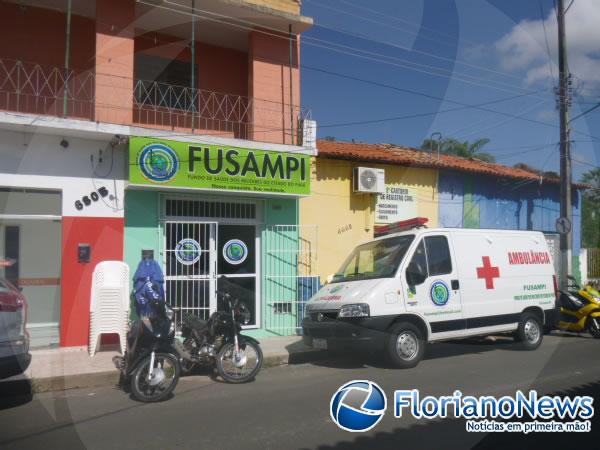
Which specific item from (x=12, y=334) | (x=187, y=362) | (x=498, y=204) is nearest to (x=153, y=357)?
(x=187, y=362)

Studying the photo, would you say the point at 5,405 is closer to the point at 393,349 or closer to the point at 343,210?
the point at 393,349

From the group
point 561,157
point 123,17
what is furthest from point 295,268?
point 561,157

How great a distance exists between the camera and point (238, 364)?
7578mm

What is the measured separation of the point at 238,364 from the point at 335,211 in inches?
234

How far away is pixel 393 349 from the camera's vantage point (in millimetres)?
8047

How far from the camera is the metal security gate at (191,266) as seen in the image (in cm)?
1049

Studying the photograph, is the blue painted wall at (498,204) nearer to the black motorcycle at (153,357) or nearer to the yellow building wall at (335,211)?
the yellow building wall at (335,211)

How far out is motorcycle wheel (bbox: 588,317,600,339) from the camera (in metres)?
11.4

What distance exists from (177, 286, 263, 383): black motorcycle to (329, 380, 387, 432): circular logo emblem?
1428 millimetres

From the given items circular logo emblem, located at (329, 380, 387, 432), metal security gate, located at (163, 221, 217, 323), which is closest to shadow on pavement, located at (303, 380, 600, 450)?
circular logo emblem, located at (329, 380, 387, 432)

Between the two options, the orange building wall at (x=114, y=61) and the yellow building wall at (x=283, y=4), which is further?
the yellow building wall at (x=283, y=4)

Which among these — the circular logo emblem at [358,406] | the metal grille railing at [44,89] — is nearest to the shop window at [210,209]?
the metal grille railing at [44,89]

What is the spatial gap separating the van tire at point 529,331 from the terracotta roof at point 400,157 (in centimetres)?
518

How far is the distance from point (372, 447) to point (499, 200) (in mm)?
12699
